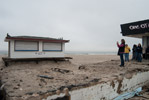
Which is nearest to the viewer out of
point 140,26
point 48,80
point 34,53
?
point 48,80

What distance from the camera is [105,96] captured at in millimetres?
4777

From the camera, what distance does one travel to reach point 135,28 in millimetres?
14195

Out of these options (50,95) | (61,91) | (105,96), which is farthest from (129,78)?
(50,95)

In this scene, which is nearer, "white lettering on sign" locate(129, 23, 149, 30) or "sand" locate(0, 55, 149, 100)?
"sand" locate(0, 55, 149, 100)

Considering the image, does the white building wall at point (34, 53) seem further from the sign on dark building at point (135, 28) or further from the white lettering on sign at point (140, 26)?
the white lettering on sign at point (140, 26)

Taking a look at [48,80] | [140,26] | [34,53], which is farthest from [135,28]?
[48,80]

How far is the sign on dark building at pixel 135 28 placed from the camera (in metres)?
13.3

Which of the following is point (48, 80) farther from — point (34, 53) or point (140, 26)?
point (140, 26)

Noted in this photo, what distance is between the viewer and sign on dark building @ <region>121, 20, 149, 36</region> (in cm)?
1334

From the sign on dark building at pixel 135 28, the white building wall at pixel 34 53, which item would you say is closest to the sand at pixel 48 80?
the white building wall at pixel 34 53

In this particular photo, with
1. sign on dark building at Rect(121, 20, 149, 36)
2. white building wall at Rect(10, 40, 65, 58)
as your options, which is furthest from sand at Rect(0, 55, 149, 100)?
sign on dark building at Rect(121, 20, 149, 36)

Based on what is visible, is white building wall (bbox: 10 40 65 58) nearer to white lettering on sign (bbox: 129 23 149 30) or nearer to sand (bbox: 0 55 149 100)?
sand (bbox: 0 55 149 100)

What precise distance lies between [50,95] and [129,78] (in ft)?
14.5

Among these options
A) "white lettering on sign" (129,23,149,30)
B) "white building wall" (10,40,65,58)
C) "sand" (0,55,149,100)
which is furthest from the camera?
"white lettering on sign" (129,23,149,30)
